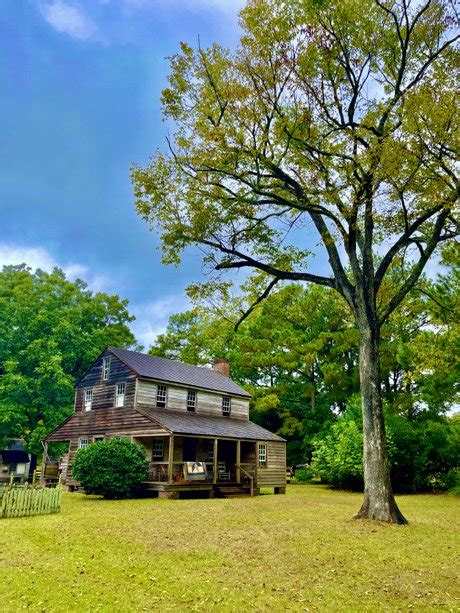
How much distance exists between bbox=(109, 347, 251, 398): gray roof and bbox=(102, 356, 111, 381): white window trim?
0.78m

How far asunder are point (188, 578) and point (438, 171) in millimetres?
14297

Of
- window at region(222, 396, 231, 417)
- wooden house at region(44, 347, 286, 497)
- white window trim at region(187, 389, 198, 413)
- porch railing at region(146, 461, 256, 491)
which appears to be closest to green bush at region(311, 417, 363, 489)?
wooden house at region(44, 347, 286, 497)

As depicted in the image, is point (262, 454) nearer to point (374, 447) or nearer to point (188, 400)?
→ point (188, 400)

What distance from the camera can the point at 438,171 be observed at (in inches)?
609

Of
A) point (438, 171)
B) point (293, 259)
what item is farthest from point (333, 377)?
point (438, 171)

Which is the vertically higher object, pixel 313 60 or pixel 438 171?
pixel 313 60

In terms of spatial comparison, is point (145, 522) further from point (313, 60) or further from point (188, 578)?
point (313, 60)

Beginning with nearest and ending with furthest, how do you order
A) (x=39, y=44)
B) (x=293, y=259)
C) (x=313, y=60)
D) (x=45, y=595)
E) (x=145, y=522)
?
(x=45, y=595), (x=145, y=522), (x=313, y=60), (x=293, y=259), (x=39, y=44)

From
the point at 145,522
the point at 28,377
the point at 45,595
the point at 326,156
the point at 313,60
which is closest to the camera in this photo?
the point at 45,595

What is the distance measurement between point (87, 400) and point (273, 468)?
1250 centimetres

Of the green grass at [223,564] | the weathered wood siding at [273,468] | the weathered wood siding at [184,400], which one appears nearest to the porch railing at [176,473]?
the weathered wood siding at [273,468]

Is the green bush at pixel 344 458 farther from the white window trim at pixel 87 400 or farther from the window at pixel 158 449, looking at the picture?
the white window trim at pixel 87 400

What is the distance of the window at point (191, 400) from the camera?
28.8 metres

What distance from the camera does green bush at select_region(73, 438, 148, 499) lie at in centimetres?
2062
